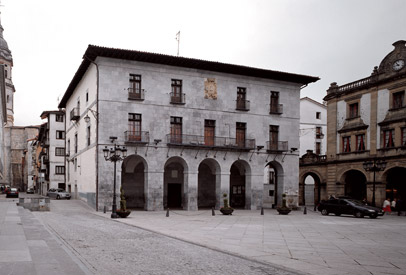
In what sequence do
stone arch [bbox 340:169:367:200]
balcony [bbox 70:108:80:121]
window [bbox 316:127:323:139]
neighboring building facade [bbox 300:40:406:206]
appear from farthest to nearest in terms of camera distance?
window [bbox 316:127:323:139] < stone arch [bbox 340:169:367:200] < balcony [bbox 70:108:80:121] < neighboring building facade [bbox 300:40:406:206]

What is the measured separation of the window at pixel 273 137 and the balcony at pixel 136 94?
41.5ft

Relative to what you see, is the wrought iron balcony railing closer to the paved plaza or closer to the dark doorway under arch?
the paved plaza

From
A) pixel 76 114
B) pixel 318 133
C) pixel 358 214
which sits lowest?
pixel 358 214

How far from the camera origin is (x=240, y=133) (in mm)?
36125

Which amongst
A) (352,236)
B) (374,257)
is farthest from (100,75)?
(374,257)

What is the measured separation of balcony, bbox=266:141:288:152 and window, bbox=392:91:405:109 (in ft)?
34.6

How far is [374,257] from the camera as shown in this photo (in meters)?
11.4

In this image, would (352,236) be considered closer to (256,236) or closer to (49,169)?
(256,236)

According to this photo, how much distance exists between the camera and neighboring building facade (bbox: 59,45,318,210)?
31.4m

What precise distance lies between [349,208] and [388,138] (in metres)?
11.5

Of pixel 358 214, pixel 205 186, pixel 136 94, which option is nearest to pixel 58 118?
pixel 205 186

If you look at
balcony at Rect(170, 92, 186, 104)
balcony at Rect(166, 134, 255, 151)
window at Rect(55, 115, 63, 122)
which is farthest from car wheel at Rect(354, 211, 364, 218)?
window at Rect(55, 115, 63, 122)

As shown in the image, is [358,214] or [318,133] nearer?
[358,214]

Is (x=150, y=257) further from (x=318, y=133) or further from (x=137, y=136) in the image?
(x=318, y=133)
